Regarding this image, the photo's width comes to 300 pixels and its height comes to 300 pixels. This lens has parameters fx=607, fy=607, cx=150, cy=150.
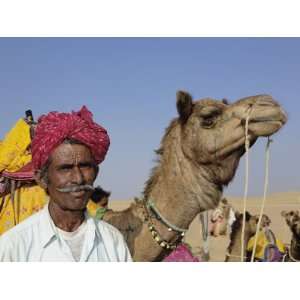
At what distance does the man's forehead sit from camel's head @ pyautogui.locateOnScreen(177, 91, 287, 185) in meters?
0.91

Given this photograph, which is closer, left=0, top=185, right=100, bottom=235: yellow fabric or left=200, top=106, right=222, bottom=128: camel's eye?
left=200, top=106, right=222, bottom=128: camel's eye

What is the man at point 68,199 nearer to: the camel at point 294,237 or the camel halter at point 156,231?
the camel halter at point 156,231

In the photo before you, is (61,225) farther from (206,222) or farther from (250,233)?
(250,233)

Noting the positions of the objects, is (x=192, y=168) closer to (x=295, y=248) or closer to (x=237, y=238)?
(x=237, y=238)

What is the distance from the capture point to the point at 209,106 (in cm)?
502

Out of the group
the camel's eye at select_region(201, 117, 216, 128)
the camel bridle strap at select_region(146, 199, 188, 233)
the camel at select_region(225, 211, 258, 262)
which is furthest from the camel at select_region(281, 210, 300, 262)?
the camel's eye at select_region(201, 117, 216, 128)

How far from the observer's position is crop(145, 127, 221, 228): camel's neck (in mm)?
4984

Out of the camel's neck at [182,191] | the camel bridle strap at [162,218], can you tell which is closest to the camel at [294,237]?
the camel's neck at [182,191]

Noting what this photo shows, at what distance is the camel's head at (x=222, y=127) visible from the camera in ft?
16.1

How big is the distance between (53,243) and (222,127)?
169 centimetres

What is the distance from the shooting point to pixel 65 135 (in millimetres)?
4488

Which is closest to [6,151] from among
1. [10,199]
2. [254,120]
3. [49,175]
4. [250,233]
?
[10,199]

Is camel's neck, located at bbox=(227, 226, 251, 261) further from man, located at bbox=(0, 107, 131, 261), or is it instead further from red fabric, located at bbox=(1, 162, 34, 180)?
man, located at bbox=(0, 107, 131, 261)

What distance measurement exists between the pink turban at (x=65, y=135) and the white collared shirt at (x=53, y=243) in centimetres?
47
